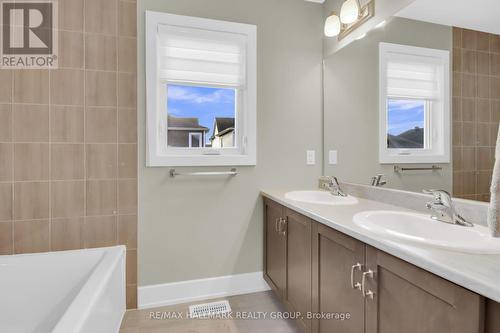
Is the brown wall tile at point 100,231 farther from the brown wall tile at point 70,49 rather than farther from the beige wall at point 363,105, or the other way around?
the beige wall at point 363,105

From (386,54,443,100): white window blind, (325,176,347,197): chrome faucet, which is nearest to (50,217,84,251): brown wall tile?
(325,176,347,197): chrome faucet

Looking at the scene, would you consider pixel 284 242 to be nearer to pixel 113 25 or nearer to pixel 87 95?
pixel 87 95

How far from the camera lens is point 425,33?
53.7 inches

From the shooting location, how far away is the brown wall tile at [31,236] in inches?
69.3

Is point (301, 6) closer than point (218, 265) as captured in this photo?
No

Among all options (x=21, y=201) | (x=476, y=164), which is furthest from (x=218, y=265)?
(x=476, y=164)

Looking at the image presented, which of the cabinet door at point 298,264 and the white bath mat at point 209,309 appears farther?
the white bath mat at point 209,309

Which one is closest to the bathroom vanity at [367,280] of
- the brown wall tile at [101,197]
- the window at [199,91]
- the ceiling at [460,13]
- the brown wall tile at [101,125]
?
the window at [199,91]

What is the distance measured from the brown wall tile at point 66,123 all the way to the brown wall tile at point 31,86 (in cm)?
11

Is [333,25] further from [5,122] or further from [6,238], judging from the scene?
[6,238]

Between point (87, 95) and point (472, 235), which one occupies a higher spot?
point (87, 95)

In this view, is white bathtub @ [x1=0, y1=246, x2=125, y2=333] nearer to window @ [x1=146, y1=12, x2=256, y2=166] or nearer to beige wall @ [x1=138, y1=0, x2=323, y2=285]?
beige wall @ [x1=138, y1=0, x2=323, y2=285]

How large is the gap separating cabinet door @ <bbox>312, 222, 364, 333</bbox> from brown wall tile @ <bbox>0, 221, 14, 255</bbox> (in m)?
1.98

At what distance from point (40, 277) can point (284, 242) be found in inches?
56.7
